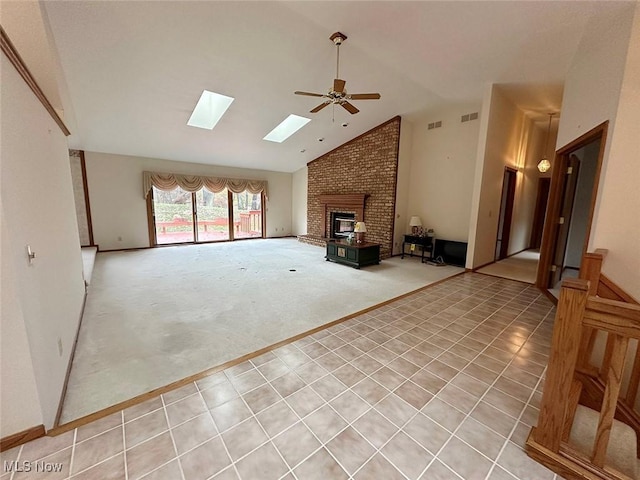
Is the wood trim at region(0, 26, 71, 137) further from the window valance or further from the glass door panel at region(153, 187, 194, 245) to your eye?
the glass door panel at region(153, 187, 194, 245)

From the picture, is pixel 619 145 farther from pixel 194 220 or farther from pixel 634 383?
pixel 194 220

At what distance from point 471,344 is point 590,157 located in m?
5.62

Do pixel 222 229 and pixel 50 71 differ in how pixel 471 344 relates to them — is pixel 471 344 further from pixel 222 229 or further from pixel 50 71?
pixel 222 229

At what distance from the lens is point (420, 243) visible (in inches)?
252

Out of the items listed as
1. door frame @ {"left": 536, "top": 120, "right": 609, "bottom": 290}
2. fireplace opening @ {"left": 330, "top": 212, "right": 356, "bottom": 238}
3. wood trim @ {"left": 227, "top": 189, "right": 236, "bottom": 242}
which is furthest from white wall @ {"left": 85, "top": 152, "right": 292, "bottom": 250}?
door frame @ {"left": 536, "top": 120, "right": 609, "bottom": 290}

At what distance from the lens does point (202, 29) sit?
129 inches

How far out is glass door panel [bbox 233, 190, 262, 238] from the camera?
886 centimetres

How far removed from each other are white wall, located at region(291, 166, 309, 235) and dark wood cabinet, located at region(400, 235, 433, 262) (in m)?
4.07

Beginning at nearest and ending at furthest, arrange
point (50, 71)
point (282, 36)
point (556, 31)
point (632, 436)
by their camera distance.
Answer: point (632, 436), point (50, 71), point (556, 31), point (282, 36)

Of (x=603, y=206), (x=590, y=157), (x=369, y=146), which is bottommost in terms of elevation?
(x=603, y=206)

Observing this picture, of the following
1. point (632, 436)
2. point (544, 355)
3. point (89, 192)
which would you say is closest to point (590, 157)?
point (544, 355)

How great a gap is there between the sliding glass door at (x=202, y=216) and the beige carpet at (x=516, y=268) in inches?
277

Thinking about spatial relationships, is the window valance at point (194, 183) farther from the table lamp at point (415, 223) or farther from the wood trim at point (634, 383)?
the wood trim at point (634, 383)

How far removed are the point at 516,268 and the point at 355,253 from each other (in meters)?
3.49
